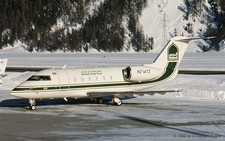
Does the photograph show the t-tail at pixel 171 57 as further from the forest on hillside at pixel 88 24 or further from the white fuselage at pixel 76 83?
the forest on hillside at pixel 88 24

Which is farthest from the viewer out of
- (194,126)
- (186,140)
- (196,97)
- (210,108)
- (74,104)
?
(196,97)

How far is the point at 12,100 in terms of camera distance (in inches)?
1187

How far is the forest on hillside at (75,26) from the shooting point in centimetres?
12025

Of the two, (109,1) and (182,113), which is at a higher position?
(109,1)

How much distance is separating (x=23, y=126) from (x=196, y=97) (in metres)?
13.0

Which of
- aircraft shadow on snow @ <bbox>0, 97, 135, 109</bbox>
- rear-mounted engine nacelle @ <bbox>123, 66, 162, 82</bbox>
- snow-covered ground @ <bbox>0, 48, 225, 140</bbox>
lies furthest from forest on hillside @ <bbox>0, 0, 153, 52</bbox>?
rear-mounted engine nacelle @ <bbox>123, 66, 162, 82</bbox>

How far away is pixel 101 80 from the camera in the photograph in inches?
1054

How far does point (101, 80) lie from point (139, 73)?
7.07 ft

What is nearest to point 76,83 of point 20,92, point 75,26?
point 20,92

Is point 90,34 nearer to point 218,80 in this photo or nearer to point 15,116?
point 218,80

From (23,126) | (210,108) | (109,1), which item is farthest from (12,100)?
(109,1)

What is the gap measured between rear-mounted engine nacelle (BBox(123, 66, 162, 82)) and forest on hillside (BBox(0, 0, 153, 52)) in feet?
295

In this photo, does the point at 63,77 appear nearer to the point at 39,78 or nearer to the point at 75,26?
the point at 39,78

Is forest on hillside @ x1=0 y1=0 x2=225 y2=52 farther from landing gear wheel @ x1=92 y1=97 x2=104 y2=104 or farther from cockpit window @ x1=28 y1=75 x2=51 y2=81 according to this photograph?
cockpit window @ x1=28 y1=75 x2=51 y2=81
